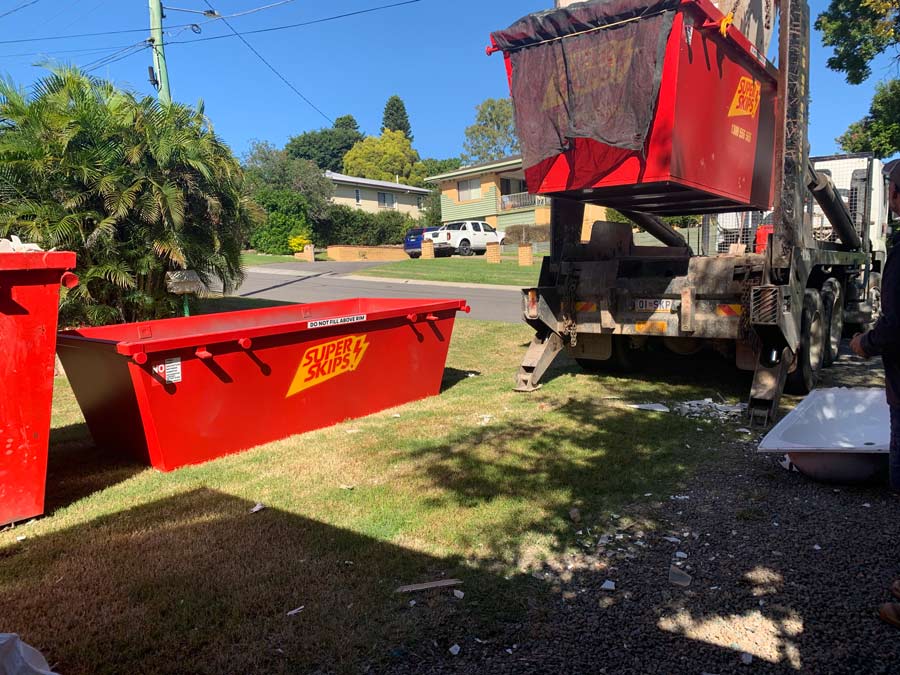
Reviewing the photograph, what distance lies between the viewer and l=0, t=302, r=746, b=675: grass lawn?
2789 millimetres

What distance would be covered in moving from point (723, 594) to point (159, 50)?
15149 millimetres

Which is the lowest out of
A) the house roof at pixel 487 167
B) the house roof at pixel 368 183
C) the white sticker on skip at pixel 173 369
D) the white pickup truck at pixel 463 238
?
the white sticker on skip at pixel 173 369

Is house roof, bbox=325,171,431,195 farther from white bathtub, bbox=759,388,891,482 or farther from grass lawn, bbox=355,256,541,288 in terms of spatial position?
white bathtub, bbox=759,388,891,482

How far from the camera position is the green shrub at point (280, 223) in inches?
1458

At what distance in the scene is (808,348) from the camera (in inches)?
256

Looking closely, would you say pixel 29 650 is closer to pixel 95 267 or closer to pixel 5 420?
pixel 5 420

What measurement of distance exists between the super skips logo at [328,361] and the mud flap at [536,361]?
197 cm

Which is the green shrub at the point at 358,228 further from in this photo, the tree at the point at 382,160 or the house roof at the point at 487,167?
the tree at the point at 382,160

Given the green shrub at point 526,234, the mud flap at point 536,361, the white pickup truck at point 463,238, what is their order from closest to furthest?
the mud flap at point 536,361 → the white pickup truck at point 463,238 → the green shrub at point 526,234

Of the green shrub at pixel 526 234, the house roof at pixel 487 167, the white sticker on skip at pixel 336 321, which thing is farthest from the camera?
the house roof at pixel 487 167

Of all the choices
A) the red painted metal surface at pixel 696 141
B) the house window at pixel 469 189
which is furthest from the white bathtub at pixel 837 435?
the house window at pixel 469 189

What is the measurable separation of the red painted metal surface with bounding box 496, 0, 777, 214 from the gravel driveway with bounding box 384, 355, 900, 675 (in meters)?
2.64

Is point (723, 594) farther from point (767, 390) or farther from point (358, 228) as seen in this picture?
point (358, 228)

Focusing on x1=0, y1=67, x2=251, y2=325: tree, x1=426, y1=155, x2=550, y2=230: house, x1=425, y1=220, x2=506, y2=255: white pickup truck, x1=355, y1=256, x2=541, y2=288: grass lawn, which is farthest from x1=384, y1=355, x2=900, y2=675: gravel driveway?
x1=426, y1=155, x2=550, y2=230: house
